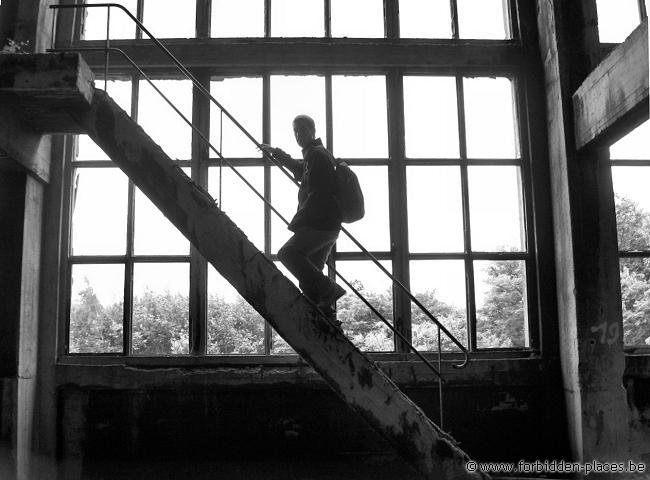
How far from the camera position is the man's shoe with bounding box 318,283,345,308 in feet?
13.0

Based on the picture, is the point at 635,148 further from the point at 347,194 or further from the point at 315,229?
the point at 315,229

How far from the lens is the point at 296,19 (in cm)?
577

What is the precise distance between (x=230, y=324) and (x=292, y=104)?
2133 mm

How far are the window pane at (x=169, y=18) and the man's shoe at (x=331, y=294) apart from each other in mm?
3189

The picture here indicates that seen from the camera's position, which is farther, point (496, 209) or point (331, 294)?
point (496, 209)

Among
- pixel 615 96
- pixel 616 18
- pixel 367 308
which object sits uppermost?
pixel 616 18

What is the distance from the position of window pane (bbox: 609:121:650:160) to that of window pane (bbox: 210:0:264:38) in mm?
3554

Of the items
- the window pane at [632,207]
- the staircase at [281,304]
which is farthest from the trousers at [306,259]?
the window pane at [632,207]

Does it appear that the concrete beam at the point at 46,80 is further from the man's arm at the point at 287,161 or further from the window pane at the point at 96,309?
the window pane at the point at 96,309

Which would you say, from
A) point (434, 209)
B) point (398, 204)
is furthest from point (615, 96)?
point (398, 204)

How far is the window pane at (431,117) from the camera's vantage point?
5598 mm

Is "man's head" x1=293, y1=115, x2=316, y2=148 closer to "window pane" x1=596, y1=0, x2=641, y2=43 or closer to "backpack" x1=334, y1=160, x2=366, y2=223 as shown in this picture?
"backpack" x1=334, y1=160, x2=366, y2=223

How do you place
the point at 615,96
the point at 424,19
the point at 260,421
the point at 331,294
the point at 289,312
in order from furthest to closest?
the point at 424,19 < the point at 260,421 < the point at 615,96 < the point at 331,294 < the point at 289,312

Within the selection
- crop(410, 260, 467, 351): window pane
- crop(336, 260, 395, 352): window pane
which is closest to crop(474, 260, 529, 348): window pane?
crop(410, 260, 467, 351): window pane
